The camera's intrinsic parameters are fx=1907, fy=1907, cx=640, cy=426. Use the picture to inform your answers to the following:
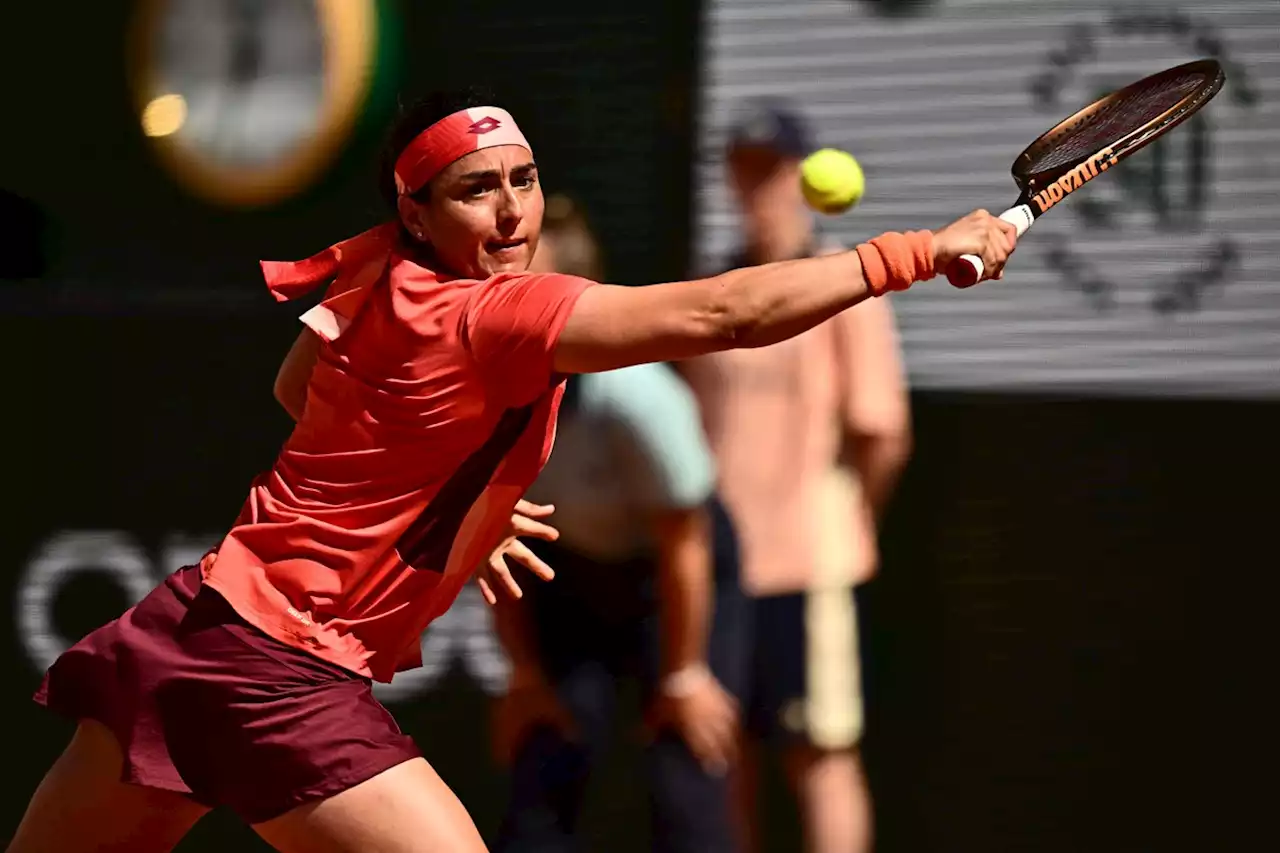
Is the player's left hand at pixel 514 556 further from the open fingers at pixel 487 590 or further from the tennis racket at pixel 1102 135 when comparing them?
the tennis racket at pixel 1102 135

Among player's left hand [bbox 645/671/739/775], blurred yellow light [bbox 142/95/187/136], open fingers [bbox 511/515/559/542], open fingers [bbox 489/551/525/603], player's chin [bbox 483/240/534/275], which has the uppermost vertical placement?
blurred yellow light [bbox 142/95/187/136]

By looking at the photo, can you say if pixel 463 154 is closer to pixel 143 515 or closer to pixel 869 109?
pixel 869 109

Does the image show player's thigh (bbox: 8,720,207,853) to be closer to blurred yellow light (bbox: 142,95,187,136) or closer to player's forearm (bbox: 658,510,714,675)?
player's forearm (bbox: 658,510,714,675)

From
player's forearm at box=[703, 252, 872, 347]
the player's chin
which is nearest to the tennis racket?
player's forearm at box=[703, 252, 872, 347]

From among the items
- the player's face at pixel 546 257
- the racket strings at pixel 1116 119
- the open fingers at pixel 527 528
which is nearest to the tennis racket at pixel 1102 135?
the racket strings at pixel 1116 119

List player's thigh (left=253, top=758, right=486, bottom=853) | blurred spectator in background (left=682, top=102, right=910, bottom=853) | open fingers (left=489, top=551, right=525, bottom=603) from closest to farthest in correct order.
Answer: player's thigh (left=253, top=758, right=486, bottom=853) < open fingers (left=489, top=551, right=525, bottom=603) < blurred spectator in background (left=682, top=102, right=910, bottom=853)

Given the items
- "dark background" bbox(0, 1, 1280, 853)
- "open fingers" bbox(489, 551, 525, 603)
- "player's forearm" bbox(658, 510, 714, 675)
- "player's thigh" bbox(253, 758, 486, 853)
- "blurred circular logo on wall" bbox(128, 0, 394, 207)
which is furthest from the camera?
"blurred circular logo on wall" bbox(128, 0, 394, 207)

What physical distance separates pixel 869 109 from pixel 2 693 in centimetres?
260

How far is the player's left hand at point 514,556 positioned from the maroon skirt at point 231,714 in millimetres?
487

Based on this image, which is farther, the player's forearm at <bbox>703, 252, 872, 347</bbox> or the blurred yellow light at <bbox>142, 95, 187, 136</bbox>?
the blurred yellow light at <bbox>142, 95, 187, 136</bbox>

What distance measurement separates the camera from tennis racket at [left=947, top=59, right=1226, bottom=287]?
270 centimetres

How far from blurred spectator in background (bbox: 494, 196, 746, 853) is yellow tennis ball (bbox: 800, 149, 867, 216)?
628mm

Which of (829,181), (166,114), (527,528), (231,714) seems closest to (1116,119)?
(527,528)

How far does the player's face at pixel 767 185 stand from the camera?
422 cm
